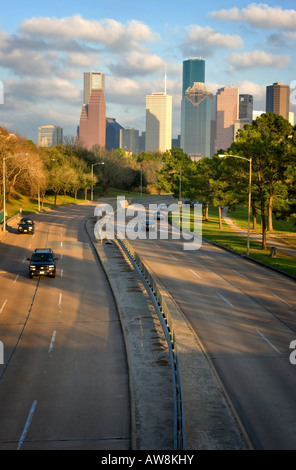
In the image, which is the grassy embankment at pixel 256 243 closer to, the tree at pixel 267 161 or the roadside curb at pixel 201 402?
the tree at pixel 267 161

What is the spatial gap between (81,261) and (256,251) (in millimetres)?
17021

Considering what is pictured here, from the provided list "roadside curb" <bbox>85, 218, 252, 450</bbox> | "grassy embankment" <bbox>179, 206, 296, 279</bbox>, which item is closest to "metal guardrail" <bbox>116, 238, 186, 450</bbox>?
"roadside curb" <bbox>85, 218, 252, 450</bbox>

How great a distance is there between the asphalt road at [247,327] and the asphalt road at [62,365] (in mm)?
3519

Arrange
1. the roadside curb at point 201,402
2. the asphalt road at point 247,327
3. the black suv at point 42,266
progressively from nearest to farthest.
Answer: the roadside curb at point 201,402 < the asphalt road at point 247,327 < the black suv at point 42,266

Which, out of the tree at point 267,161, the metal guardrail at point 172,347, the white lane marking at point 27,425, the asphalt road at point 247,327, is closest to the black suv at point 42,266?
the metal guardrail at point 172,347

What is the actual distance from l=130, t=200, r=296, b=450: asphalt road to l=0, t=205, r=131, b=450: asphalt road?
139 inches

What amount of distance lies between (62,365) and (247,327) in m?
8.94

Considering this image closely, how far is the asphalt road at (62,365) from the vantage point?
516 inches

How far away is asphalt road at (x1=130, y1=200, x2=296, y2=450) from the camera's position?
14.4 metres

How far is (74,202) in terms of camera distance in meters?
110

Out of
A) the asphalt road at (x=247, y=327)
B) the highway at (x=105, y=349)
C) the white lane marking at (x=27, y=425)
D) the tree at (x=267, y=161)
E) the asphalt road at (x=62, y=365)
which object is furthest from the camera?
the tree at (x=267, y=161)

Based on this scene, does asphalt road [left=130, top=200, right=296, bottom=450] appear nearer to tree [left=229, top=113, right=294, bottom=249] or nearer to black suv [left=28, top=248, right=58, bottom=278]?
black suv [left=28, top=248, right=58, bottom=278]

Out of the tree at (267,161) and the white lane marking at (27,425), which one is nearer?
the white lane marking at (27,425)

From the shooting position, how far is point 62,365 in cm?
1806
